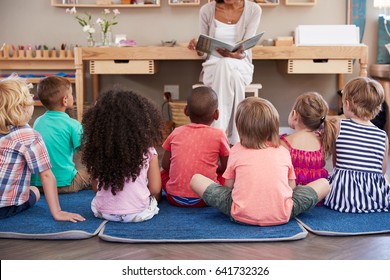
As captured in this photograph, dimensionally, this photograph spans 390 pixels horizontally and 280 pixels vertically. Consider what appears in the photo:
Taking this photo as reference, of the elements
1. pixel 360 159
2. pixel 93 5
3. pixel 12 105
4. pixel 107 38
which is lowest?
pixel 360 159

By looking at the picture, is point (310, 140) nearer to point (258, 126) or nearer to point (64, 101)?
point (258, 126)

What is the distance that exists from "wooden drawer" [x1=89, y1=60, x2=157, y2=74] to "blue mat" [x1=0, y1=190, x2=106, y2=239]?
73.7 inches

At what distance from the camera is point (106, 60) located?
4.27 metres

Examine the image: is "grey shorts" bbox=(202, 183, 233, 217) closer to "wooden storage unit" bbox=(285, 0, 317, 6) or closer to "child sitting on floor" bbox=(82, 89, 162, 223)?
"child sitting on floor" bbox=(82, 89, 162, 223)

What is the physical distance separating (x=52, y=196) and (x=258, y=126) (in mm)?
842

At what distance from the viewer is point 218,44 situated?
3.75m

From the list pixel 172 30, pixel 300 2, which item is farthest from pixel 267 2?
pixel 172 30

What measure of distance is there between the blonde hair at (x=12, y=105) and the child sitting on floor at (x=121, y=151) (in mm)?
257

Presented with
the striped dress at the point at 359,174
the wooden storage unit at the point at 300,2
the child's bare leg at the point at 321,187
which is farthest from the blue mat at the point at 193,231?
the wooden storage unit at the point at 300,2

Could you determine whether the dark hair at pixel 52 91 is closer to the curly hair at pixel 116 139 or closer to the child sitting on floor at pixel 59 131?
the child sitting on floor at pixel 59 131

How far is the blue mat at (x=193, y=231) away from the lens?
206cm

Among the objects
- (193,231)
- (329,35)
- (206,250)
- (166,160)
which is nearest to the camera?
(206,250)
